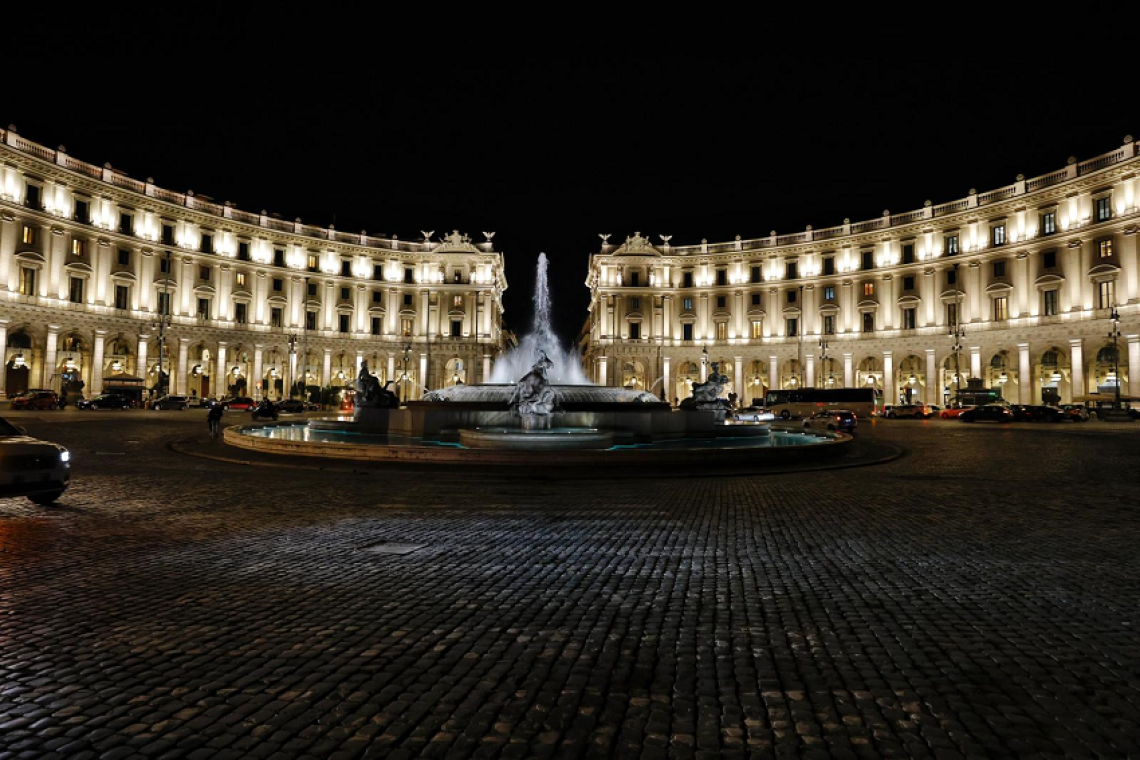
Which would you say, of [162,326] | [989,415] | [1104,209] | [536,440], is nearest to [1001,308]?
[1104,209]

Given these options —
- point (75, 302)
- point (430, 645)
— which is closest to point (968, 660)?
point (430, 645)

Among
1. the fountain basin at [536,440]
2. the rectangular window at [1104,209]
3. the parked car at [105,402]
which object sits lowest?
the fountain basin at [536,440]

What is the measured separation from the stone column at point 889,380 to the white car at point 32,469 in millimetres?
63308

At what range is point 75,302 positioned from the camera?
49688 mm

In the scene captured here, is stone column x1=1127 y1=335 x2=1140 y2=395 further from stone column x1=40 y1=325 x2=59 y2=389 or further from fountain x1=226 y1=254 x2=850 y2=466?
stone column x1=40 y1=325 x2=59 y2=389

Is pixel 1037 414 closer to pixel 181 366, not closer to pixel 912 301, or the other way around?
pixel 912 301

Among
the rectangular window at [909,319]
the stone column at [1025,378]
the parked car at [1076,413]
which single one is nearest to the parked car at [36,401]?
the parked car at [1076,413]

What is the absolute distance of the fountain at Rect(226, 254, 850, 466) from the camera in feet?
45.2

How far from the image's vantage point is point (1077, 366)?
47.5m

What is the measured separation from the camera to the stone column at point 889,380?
60875 mm

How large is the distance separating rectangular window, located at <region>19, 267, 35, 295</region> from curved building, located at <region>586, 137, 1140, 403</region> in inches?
1976

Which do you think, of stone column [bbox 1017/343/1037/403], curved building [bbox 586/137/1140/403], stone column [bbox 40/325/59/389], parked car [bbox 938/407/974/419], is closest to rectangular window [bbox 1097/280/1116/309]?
curved building [bbox 586/137/1140/403]

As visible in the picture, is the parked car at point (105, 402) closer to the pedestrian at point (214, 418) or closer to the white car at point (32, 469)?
the pedestrian at point (214, 418)

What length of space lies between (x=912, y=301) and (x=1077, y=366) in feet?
49.4
